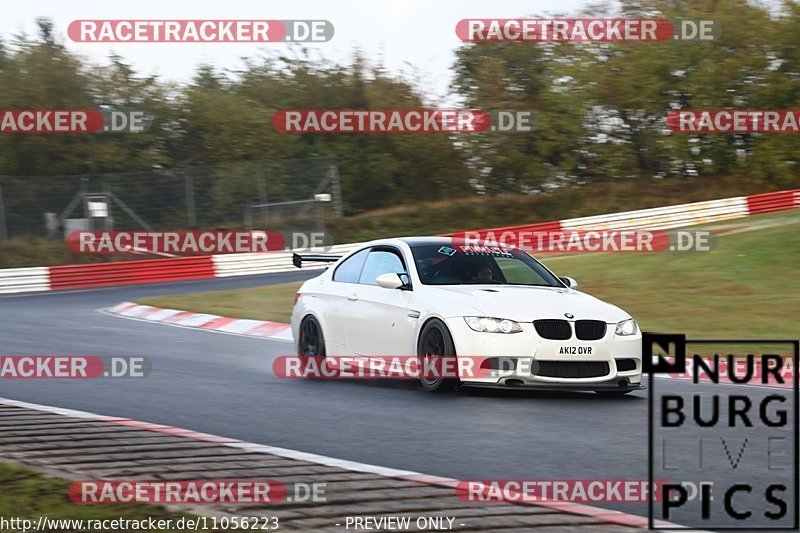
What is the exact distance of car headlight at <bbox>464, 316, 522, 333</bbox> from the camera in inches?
406

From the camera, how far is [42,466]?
262 inches

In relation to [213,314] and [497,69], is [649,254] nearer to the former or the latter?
[213,314]

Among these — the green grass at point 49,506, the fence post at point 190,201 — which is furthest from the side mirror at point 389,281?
the fence post at point 190,201

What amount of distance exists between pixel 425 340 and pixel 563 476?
4.02 m

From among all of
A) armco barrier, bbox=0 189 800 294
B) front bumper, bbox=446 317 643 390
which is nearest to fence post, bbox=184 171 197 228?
armco barrier, bbox=0 189 800 294

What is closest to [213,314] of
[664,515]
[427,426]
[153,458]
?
[427,426]

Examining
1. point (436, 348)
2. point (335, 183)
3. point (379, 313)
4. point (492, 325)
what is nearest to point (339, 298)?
point (379, 313)

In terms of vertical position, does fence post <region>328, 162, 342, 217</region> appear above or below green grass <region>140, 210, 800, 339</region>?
above

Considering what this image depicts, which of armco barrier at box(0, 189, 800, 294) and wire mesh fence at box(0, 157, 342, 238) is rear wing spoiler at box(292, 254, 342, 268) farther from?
wire mesh fence at box(0, 157, 342, 238)

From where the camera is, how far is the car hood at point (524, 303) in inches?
411

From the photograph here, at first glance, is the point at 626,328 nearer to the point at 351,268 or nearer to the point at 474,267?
the point at 474,267

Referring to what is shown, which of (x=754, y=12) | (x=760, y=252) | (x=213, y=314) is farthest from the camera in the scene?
(x=754, y=12)

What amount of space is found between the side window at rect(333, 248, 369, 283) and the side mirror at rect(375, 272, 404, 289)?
0.91 meters

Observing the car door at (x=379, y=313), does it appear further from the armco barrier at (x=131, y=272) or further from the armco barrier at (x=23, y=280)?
the armco barrier at (x=131, y=272)
